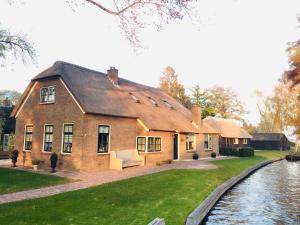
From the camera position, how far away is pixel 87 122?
20656mm

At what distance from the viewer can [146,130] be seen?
25.2 m

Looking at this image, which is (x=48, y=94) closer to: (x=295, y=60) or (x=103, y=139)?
(x=103, y=139)

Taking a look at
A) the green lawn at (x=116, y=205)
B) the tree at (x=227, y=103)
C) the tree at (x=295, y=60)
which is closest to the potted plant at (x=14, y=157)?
the green lawn at (x=116, y=205)

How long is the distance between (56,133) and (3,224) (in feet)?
46.6

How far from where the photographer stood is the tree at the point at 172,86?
61.0m

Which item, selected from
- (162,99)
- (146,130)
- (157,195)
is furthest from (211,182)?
(162,99)

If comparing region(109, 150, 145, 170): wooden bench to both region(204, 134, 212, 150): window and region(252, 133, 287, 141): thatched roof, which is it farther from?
region(252, 133, 287, 141): thatched roof

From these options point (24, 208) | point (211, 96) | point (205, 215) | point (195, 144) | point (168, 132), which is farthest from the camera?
point (211, 96)

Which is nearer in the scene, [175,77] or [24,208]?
[24,208]

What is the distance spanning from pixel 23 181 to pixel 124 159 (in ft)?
29.7

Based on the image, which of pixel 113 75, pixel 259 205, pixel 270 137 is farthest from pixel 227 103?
pixel 259 205

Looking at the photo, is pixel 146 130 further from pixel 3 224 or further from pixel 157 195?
pixel 3 224

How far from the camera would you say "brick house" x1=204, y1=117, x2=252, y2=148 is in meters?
46.1

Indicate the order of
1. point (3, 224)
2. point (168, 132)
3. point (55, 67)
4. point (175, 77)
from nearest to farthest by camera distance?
point (3, 224) → point (55, 67) → point (168, 132) → point (175, 77)
